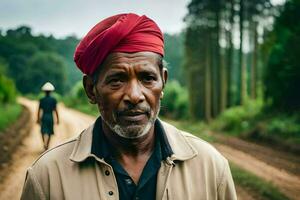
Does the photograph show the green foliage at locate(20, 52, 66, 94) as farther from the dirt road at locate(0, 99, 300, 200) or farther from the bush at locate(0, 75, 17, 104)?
the dirt road at locate(0, 99, 300, 200)

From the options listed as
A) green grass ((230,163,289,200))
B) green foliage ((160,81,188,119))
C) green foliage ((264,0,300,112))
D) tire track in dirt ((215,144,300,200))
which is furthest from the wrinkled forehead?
green foliage ((160,81,188,119))

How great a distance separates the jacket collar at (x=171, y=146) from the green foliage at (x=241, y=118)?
58.4 feet

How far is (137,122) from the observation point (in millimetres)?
2404

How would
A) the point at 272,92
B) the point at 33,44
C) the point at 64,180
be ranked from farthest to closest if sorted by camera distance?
the point at 33,44
the point at 272,92
the point at 64,180

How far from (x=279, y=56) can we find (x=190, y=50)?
12898 millimetres

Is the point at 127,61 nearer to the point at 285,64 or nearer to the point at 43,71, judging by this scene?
the point at 285,64

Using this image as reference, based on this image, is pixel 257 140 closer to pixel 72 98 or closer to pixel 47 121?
pixel 47 121

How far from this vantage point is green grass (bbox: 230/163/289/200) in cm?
852

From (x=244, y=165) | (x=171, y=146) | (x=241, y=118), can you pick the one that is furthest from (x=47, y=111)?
(x=241, y=118)

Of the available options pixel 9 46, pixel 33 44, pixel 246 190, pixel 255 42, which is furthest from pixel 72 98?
pixel 246 190

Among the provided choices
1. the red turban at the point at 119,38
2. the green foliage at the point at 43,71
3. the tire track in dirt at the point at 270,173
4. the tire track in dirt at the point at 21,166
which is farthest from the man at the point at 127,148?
the green foliage at the point at 43,71

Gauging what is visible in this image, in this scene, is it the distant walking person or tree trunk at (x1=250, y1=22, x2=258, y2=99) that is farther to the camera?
tree trunk at (x1=250, y1=22, x2=258, y2=99)

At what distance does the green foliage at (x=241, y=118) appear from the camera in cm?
2075

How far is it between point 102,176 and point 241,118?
20.1m
